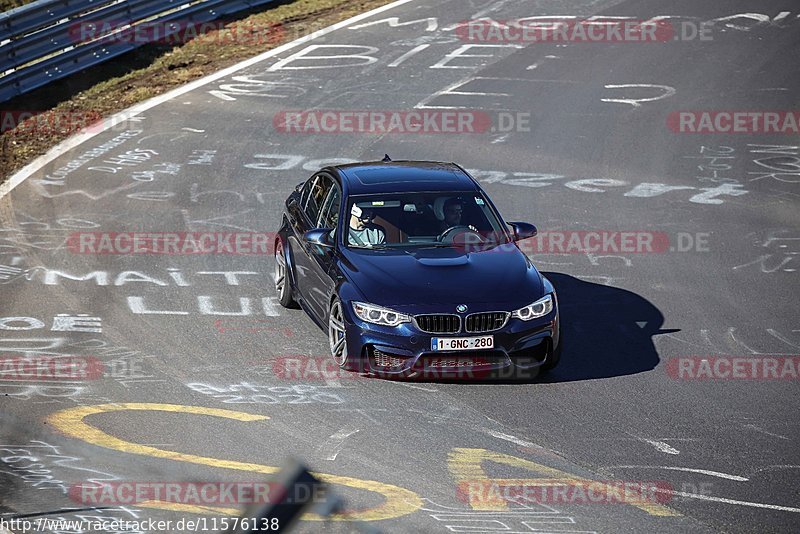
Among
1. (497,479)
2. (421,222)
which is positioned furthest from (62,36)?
(497,479)

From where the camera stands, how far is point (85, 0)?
2066 centimetres

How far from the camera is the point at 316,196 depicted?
12062 millimetres

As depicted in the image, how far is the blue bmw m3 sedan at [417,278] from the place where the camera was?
9.63m

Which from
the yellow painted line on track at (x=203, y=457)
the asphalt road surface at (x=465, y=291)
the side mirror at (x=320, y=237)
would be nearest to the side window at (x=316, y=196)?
the side mirror at (x=320, y=237)

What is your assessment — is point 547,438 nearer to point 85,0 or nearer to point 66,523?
point 66,523

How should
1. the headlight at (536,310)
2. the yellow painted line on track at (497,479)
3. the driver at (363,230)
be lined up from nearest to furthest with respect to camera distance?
the yellow painted line on track at (497,479), the headlight at (536,310), the driver at (363,230)

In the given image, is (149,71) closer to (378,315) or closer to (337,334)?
(337,334)

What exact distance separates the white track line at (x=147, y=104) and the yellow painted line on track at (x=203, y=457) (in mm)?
8032

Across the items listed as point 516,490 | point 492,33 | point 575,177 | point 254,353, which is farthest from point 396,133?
point 516,490

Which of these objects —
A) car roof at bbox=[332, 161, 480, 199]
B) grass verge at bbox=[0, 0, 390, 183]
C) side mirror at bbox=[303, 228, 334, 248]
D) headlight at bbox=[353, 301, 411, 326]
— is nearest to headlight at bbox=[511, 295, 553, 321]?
headlight at bbox=[353, 301, 411, 326]

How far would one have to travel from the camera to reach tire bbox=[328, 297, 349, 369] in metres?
10.0

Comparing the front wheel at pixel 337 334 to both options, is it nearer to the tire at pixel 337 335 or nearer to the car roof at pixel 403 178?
the tire at pixel 337 335

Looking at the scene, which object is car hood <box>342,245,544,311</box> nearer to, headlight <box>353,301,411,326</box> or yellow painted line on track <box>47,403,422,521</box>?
headlight <box>353,301,411,326</box>

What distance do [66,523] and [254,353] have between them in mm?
3774
